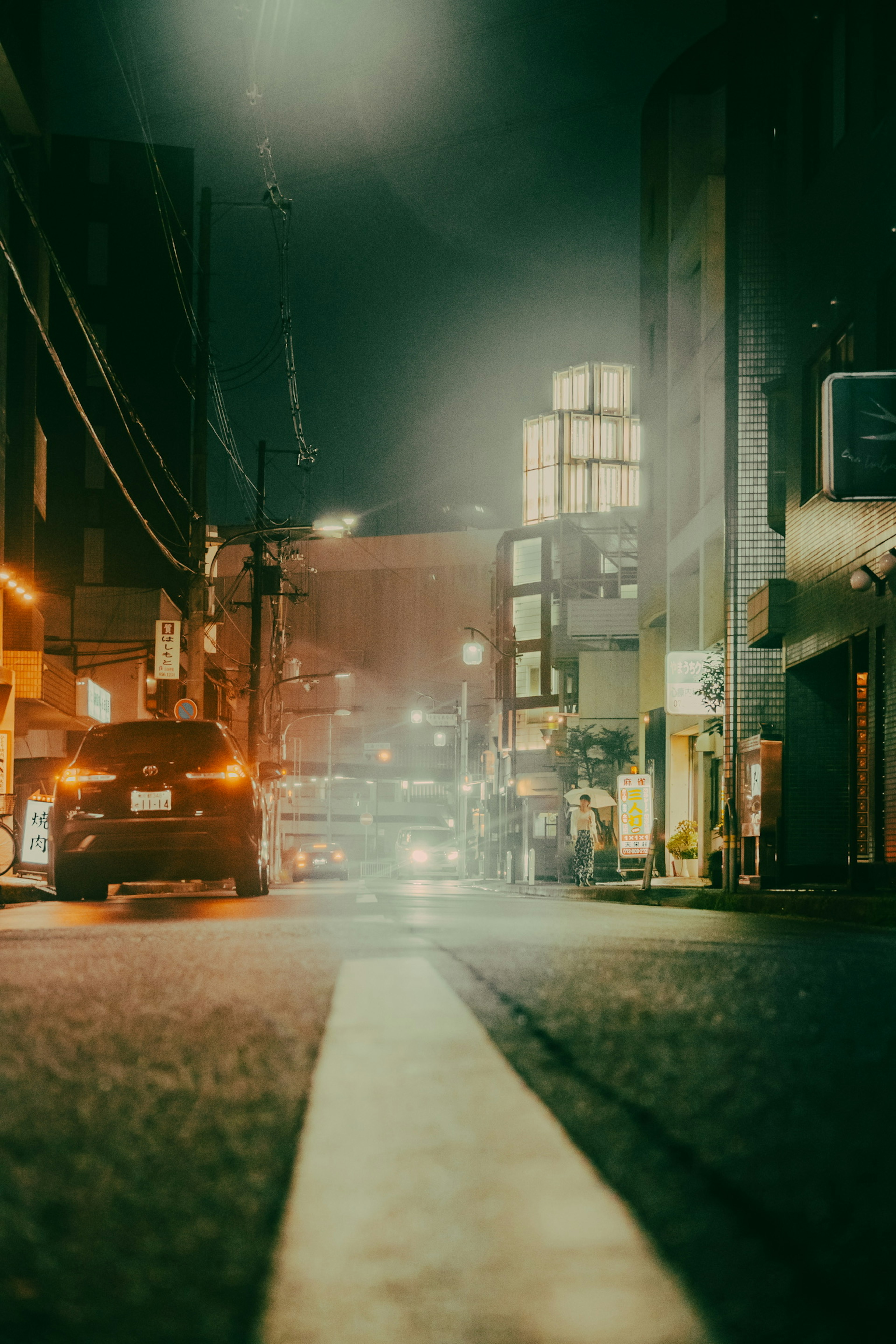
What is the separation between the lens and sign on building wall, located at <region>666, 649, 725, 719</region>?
28.0m

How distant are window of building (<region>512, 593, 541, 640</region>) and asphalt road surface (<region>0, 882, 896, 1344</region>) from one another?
72009 millimetres

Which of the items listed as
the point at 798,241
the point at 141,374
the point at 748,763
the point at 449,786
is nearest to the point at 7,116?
the point at 798,241

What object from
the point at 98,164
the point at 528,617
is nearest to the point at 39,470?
the point at 98,164

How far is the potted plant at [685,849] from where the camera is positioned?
30.8 metres

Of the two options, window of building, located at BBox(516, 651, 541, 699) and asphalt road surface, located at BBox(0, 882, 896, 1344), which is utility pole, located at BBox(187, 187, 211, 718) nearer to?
asphalt road surface, located at BBox(0, 882, 896, 1344)

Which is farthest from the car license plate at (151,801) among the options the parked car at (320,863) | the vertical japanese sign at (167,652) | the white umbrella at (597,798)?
the parked car at (320,863)

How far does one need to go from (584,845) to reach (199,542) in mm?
11548

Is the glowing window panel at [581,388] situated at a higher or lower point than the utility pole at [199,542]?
higher

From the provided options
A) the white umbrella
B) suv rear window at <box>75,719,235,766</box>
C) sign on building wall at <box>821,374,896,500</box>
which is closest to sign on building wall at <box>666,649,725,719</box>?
the white umbrella

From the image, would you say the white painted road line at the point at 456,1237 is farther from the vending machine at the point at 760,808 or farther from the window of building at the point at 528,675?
the window of building at the point at 528,675

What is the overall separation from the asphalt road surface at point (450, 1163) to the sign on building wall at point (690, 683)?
24601mm

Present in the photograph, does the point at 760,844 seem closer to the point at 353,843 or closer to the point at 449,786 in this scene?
the point at 353,843

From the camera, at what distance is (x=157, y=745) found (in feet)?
38.6

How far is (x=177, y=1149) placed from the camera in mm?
1674
